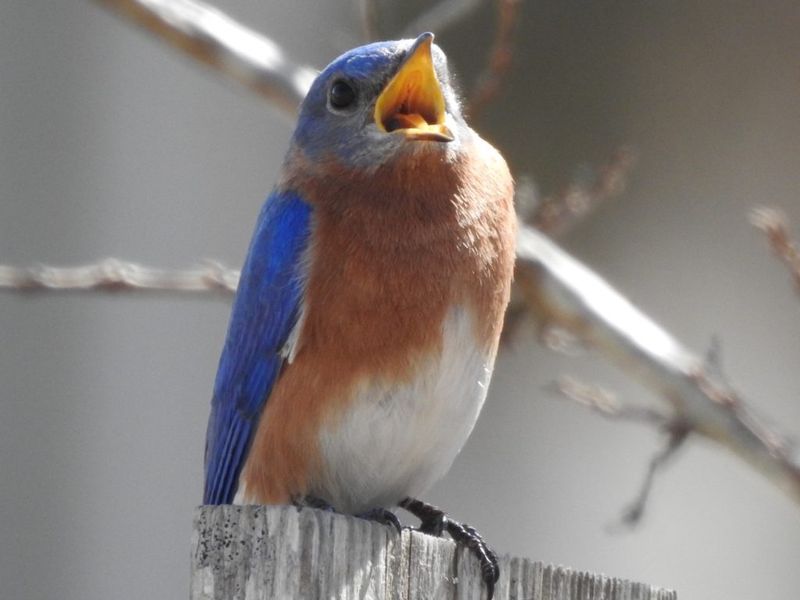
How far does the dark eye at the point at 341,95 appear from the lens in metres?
4.25

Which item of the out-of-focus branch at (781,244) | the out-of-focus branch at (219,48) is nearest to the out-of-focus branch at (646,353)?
the out-of-focus branch at (781,244)

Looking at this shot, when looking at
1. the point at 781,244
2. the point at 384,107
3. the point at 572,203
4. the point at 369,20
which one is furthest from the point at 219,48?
the point at 781,244

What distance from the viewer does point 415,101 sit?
13.5ft

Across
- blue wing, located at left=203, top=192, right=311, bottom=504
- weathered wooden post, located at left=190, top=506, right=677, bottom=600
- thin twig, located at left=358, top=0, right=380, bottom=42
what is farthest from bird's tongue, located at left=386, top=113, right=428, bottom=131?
weathered wooden post, located at left=190, top=506, right=677, bottom=600

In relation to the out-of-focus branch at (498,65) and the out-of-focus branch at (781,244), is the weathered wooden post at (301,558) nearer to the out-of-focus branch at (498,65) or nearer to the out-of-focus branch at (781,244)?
the out-of-focus branch at (781,244)

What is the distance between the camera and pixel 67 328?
8648 millimetres

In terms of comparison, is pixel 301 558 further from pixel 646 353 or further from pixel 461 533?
pixel 646 353

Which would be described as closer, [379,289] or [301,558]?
[301,558]

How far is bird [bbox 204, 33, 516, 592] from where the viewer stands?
12.3ft

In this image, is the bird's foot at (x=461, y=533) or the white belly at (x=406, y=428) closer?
the bird's foot at (x=461, y=533)

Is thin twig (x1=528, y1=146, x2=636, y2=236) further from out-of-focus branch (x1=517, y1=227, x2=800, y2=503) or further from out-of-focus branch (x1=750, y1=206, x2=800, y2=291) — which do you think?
out-of-focus branch (x1=750, y1=206, x2=800, y2=291)

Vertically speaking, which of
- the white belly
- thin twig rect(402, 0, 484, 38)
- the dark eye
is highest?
thin twig rect(402, 0, 484, 38)

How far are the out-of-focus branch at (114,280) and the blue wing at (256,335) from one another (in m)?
0.41

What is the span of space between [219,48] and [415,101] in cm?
98
